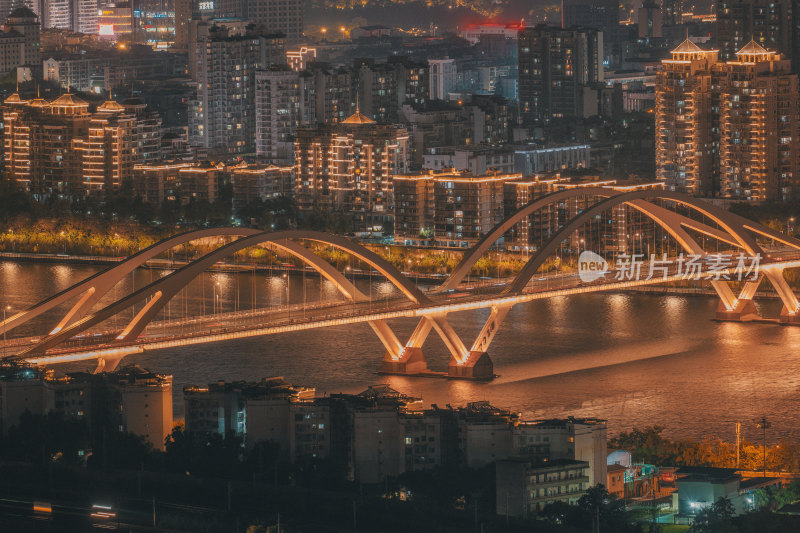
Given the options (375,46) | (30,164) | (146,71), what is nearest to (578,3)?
(375,46)

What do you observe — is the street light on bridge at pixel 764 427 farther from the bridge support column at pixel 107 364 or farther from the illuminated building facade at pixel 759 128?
the illuminated building facade at pixel 759 128

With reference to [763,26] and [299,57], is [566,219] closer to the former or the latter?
[763,26]

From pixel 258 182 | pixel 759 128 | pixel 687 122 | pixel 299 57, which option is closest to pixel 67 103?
pixel 258 182

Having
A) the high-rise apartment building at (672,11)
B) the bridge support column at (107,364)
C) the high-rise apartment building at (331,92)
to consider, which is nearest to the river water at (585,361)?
the bridge support column at (107,364)

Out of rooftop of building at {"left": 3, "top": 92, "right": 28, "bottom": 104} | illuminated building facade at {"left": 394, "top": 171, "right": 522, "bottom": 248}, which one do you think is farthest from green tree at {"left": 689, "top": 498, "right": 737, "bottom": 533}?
rooftop of building at {"left": 3, "top": 92, "right": 28, "bottom": 104}

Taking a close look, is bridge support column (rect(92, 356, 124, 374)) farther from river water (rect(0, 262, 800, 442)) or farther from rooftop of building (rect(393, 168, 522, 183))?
rooftop of building (rect(393, 168, 522, 183))
